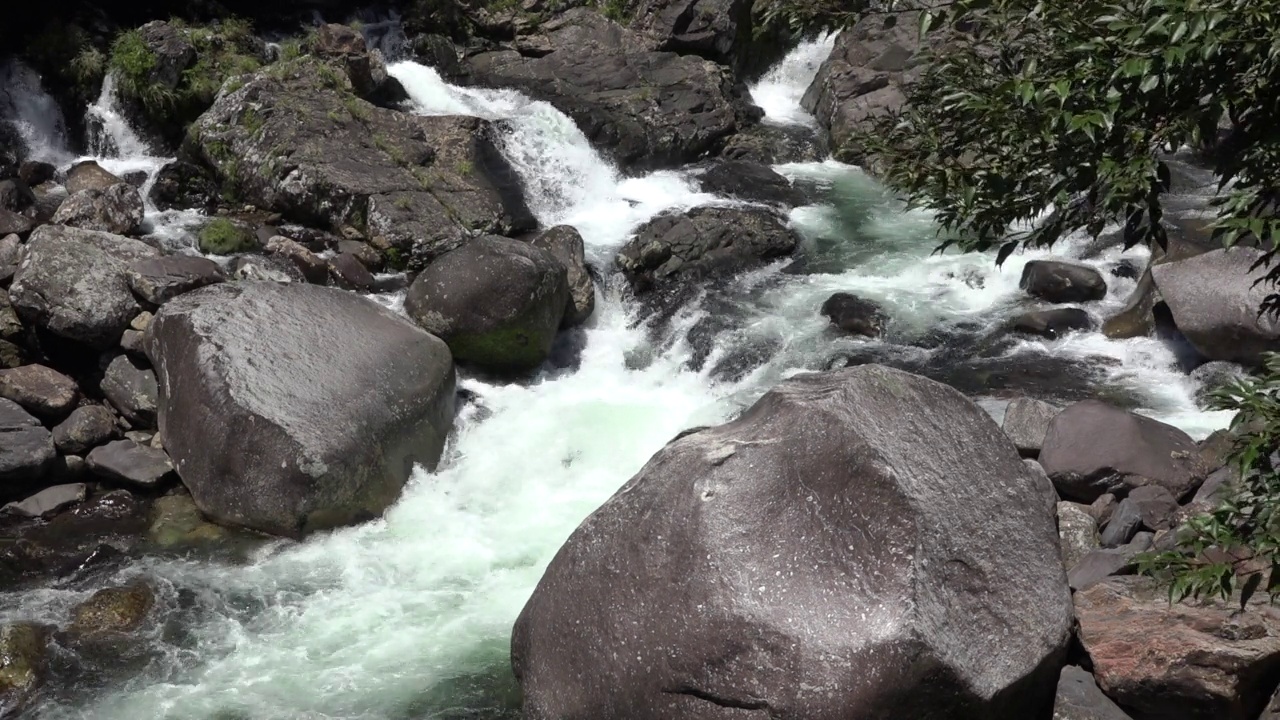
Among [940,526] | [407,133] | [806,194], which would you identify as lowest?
[806,194]

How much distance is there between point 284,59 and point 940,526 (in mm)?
15149

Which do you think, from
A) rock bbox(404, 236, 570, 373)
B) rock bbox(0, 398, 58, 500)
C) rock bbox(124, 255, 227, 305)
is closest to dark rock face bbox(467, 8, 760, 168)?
rock bbox(404, 236, 570, 373)

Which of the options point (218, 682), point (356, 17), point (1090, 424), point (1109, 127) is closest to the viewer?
point (1109, 127)

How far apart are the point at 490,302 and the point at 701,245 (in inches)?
177

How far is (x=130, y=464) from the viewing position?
11.3 meters

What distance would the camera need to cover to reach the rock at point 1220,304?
12.0 m

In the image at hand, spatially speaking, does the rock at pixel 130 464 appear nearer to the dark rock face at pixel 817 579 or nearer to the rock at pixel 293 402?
the rock at pixel 293 402

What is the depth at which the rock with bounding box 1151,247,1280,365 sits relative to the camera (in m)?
12.0

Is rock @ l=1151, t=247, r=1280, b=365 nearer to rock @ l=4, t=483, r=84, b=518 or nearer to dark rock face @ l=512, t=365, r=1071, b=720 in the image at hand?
dark rock face @ l=512, t=365, r=1071, b=720

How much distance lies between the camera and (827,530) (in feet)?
22.3

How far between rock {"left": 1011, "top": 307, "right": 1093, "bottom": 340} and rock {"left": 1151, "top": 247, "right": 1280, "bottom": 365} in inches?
43.3

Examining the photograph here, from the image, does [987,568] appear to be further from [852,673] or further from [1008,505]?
[852,673]

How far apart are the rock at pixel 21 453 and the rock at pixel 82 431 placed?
5.3 inches

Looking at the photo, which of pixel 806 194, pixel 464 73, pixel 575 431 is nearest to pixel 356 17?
pixel 464 73
